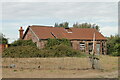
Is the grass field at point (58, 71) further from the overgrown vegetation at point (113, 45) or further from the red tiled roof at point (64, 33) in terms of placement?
the red tiled roof at point (64, 33)

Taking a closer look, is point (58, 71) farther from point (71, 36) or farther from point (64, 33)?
point (64, 33)

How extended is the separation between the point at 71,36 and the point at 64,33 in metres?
1.59

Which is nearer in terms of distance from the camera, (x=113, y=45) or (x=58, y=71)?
(x=58, y=71)

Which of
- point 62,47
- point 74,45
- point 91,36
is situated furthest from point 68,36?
point 62,47

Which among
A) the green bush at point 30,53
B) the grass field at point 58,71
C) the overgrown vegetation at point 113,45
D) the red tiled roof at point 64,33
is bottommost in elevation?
the grass field at point 58,71

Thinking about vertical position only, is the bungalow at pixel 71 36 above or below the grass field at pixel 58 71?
above

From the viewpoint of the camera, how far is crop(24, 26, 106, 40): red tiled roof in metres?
40.7

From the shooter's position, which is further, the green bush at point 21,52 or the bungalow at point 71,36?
the bungalow at point 71,36

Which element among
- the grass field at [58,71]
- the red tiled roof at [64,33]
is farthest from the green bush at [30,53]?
the red tiled roof at [64,33]

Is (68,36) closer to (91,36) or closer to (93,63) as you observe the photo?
(91,36)

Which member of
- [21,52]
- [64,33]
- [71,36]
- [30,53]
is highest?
[64,33]

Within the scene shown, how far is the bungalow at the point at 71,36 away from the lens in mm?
39844

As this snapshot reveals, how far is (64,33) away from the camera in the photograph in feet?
142

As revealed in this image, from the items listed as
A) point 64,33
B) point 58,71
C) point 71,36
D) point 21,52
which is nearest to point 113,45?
Result: point 71,36
